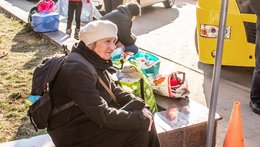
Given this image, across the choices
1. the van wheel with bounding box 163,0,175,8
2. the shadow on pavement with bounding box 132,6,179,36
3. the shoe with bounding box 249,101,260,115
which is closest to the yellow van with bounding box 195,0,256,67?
the shoe with bounding box 249,101,260,115

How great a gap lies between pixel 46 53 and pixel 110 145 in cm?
403

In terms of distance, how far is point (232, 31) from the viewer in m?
5.17

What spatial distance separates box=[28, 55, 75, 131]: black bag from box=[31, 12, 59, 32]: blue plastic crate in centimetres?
473

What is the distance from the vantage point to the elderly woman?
2559mm

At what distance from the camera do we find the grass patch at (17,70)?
3.94 metres

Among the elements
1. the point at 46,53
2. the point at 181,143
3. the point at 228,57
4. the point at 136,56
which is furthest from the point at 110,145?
the point at 46,53


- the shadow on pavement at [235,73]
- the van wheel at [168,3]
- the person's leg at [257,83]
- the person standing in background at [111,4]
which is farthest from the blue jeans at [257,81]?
the van wheel at [168,3]

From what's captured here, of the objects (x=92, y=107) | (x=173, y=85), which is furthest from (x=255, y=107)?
(x=92, y=107)

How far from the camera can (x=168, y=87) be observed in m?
3.86

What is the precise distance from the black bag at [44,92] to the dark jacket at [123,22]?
7.01 ft

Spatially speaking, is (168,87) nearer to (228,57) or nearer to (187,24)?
(228,57)

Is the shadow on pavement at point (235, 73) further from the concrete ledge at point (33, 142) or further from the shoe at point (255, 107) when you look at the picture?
the concrete ledge at point (33, 142)

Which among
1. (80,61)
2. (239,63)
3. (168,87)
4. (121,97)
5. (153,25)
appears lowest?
(153,25)

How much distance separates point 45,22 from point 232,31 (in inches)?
143
